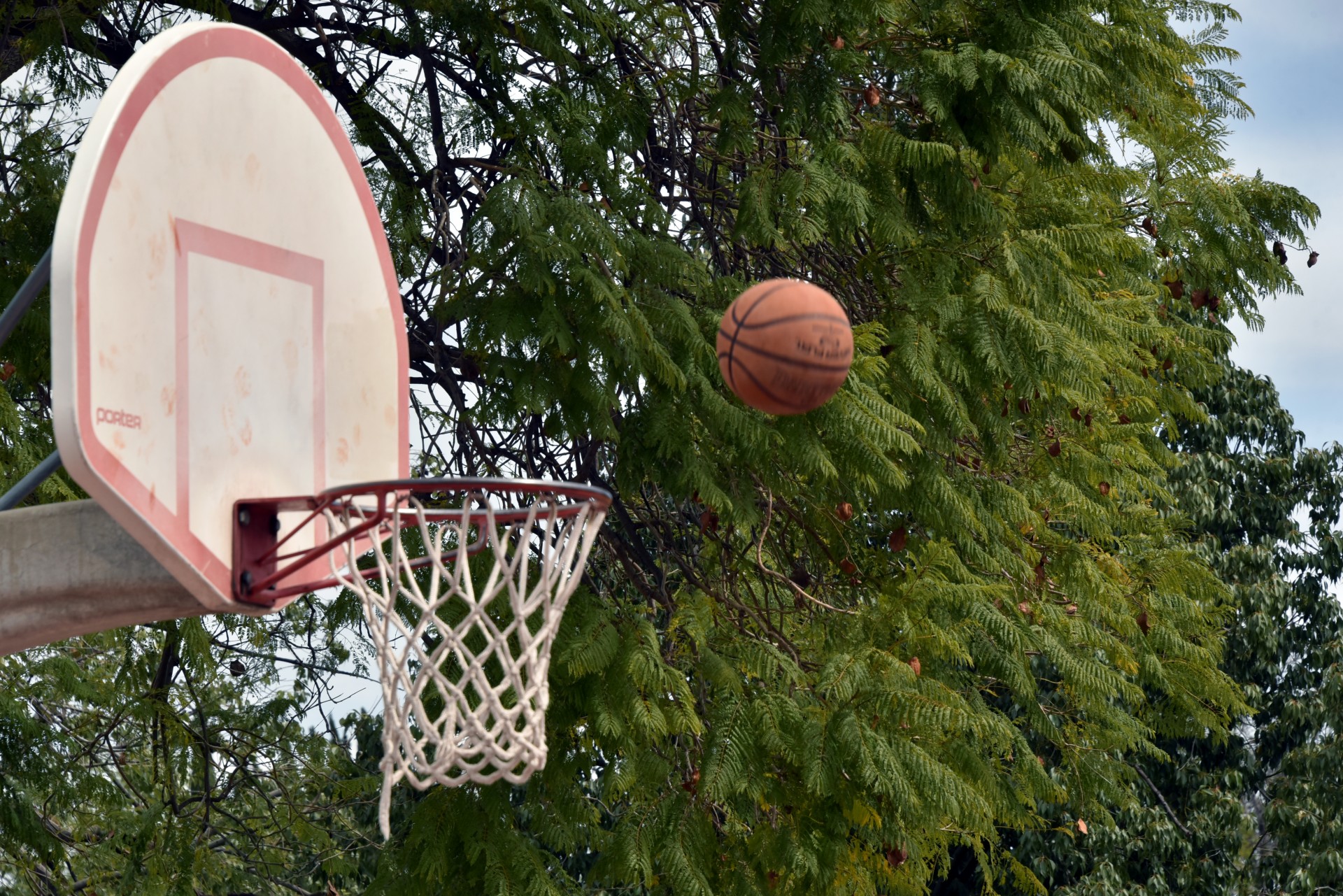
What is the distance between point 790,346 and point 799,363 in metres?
0.06

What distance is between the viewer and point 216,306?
4.28 m

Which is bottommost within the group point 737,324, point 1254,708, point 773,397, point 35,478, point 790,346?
point 1254,708

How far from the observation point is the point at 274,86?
4.66m

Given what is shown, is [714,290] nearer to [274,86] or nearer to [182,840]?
[274,86]

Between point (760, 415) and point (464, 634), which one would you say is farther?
point (760, 415)

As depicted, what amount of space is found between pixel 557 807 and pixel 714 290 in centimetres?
238

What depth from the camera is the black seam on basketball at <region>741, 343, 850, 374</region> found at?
4836 mm

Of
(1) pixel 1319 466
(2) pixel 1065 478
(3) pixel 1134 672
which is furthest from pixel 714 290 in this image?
(1) pixel 1319 466

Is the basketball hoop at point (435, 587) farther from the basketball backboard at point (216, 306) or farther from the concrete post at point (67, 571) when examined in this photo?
the concrete post at point (67, 571)

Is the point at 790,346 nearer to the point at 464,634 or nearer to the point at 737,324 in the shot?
the point at 737,324

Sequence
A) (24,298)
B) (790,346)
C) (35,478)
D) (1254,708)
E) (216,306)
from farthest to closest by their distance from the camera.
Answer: (1254,708)
(790,346)
(216,306)
(24,298)
(35,478)

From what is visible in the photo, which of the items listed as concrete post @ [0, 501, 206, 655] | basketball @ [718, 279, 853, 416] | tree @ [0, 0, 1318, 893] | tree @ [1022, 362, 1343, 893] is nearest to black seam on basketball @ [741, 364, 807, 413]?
basketball @ [718, 279, 853, 416]

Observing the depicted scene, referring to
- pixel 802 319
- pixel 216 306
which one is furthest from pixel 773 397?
pixel 216 306

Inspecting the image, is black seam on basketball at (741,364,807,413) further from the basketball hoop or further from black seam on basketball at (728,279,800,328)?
the basketball hoop
